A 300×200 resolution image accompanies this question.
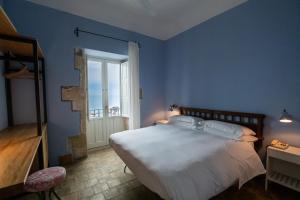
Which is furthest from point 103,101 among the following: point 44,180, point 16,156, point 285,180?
point 285,180

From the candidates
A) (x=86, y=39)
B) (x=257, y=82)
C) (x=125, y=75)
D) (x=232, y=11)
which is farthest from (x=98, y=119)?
(x=232, y=11)

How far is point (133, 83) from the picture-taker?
3.66 m

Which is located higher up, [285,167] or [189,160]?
[189,160]

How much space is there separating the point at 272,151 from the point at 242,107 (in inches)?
33.0

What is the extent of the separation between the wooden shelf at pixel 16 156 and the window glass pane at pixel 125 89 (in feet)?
7.02

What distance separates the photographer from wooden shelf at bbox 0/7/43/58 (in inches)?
51.5

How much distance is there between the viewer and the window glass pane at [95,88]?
145 inches

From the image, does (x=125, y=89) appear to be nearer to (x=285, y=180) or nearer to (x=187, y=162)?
(x=187, y=162)

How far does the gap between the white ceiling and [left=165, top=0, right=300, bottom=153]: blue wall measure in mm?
210

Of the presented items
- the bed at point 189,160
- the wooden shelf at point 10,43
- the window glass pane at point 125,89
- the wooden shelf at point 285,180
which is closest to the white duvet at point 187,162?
the bed at point 189,160

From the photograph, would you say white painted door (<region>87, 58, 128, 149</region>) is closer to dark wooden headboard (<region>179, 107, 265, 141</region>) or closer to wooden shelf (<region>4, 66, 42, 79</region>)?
wooden shelf (<region>4, 66, 42, 79</region>)

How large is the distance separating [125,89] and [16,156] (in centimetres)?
283

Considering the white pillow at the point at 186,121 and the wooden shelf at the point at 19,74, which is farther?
the white pillow at the point at 186,121

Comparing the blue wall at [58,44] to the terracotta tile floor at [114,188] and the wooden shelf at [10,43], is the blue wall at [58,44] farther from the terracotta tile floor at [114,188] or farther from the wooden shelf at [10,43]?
the terracotta tile floor at [114,188]
